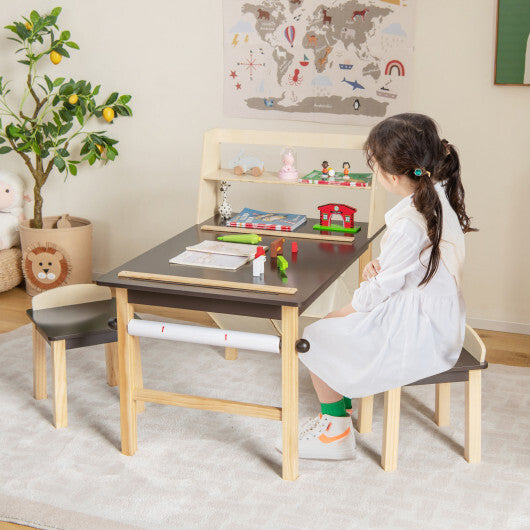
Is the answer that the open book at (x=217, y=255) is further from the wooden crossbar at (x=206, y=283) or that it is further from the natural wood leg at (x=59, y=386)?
the natural wood leg at (x=59, y=386)

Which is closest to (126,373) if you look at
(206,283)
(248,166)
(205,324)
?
(206,283)

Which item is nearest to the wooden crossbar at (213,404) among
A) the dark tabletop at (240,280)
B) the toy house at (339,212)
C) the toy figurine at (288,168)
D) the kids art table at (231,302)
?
the kids art table at (231,302)

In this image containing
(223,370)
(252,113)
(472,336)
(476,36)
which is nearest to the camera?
(472,336)

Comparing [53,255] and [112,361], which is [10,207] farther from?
[112,361]

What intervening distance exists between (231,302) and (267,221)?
779mm

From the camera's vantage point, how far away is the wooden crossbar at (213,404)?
7.23 feet

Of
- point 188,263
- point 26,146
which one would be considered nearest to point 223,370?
point 188,263

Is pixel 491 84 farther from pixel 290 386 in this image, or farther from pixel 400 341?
pixel 290 386

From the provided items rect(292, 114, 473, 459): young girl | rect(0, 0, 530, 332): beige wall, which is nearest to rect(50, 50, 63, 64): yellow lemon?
rect(0, 0, 530, 332): beige wall

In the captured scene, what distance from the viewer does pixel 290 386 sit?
2158 millimetres

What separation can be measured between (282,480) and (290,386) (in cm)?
28

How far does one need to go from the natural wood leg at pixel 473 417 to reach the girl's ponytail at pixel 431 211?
387mm

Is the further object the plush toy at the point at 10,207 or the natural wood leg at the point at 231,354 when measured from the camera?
the plush toy at the point at 10,207

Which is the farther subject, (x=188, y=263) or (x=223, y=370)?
(x=223, y=370)
